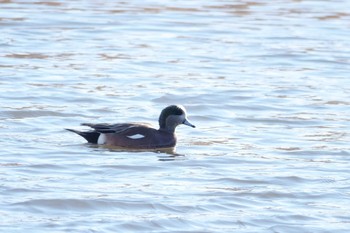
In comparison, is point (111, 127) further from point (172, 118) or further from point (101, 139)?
point (172, 118)

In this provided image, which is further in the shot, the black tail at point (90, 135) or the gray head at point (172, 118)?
the gray head at point (172, 118)

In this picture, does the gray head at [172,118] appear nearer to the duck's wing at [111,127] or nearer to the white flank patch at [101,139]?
the duck's wing at [111,127]

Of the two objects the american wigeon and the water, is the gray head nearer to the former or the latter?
the american wigeon

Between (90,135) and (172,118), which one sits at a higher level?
(172,118)

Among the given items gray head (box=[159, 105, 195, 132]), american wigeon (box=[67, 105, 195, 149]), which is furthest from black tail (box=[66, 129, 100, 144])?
gray head (box=[159, 105, 195, 132])

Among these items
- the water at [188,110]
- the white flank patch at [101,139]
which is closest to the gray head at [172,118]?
the water at [188,110]

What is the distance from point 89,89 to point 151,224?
19.8 ft

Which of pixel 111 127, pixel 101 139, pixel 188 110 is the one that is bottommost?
pixel 188 110

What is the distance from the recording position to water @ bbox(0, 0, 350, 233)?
945 centimetres

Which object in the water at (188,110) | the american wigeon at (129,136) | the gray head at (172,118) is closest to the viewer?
the water at (188,110)

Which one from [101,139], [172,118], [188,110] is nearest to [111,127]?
[101,139]

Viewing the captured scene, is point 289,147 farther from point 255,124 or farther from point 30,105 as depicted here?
point 30,105

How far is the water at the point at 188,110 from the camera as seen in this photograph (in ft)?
31.0

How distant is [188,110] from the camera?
46.5 ft
